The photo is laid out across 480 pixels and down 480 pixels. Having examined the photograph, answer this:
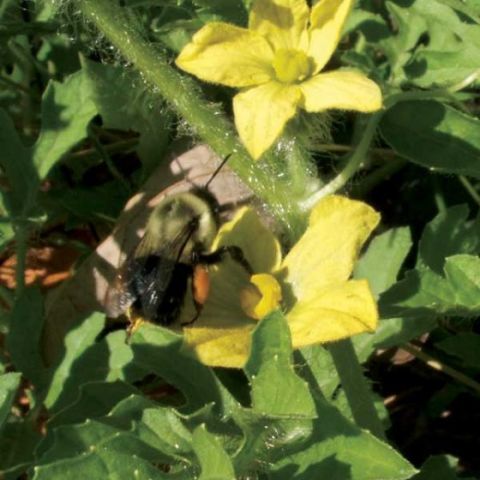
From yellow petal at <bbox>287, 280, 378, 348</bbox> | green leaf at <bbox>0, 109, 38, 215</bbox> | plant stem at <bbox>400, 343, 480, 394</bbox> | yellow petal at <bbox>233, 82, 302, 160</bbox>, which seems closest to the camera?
yellow petal at <bbox>287, 280, 378, 348</bbox>

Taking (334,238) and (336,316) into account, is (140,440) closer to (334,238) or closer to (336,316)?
(336,316)

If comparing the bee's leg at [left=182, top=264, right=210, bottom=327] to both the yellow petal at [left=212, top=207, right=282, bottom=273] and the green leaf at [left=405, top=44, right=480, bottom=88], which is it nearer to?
the yellow petal at [left=212, top=207, right=282, bottom=273]

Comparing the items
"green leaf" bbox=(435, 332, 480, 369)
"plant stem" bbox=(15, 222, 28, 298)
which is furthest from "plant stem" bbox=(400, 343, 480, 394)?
"plant stem" bbox=(15, 222, 28, 298)

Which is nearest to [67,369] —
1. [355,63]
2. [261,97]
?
[261,97]

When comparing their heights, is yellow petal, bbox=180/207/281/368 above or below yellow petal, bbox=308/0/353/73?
below

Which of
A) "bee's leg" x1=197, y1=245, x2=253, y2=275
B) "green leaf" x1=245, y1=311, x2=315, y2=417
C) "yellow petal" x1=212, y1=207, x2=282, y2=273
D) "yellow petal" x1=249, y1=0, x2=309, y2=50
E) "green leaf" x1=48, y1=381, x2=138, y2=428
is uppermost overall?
"yellow petal" x1=249, y1=0, x2=309, y2=50

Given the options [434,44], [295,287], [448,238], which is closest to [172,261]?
[295,287]

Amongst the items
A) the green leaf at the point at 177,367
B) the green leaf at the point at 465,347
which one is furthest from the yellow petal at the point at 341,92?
the green leaf at the point at 465,347

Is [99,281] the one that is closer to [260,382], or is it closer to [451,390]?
[451,390]
